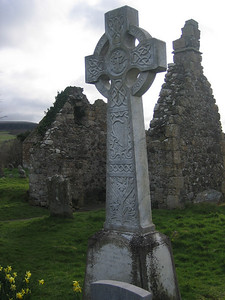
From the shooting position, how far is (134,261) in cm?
458

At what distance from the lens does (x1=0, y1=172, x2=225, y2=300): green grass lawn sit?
597 centimetres

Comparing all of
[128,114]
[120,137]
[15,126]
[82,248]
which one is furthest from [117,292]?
[15,126]

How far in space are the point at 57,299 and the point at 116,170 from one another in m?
2.12

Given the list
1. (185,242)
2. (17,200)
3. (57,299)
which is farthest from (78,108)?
(57,299)

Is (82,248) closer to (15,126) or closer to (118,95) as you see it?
(118,95)

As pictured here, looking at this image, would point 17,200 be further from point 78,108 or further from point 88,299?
point 88,299

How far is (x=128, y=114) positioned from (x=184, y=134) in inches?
289

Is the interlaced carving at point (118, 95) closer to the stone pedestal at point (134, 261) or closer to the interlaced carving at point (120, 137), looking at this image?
the interlaced carving at point (120, 137)

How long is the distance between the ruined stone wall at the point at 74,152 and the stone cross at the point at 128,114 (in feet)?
26.6

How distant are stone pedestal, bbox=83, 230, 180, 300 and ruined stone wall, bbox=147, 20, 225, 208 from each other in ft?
21.3

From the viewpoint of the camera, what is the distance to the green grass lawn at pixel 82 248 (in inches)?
235

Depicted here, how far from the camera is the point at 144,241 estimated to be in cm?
460

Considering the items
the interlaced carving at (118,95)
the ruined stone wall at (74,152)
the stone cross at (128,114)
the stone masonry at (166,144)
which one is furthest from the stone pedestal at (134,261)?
the ruined stone wall at (74,152)

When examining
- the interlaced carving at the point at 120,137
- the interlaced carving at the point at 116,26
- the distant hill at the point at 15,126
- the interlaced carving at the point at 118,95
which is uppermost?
the distant hill at the point at 15,126
